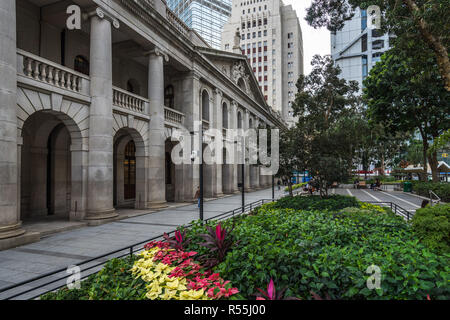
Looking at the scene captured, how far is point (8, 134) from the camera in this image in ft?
29.5

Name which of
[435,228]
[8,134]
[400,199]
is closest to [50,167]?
[8,134]

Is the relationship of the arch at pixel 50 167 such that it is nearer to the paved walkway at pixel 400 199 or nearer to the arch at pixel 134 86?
the arch at pixel 134 86

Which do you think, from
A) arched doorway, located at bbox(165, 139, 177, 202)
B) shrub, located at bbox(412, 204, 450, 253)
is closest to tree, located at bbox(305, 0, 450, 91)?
shrub, located at bbox(412, 204, 450, 253)

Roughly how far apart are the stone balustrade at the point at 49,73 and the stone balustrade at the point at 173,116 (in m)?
6.92

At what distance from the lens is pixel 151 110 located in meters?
17.5

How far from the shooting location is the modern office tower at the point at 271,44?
84.8 m

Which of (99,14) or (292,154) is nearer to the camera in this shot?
(99,14)

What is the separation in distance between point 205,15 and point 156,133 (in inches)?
4198

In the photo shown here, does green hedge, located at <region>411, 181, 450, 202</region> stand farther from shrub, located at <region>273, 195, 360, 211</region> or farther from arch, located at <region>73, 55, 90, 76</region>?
arch, located at <region>73, 55, 90, 76</region>

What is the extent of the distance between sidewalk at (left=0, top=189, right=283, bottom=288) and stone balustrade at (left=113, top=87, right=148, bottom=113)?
649 cm

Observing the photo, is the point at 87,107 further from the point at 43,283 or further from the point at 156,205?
the point at 43,283

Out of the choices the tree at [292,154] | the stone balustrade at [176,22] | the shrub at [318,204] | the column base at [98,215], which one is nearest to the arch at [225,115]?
the stone balustrade at [176,22]

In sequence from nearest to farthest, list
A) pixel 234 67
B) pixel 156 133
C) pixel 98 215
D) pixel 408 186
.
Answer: pixel 98 215, pixel 156 133, pixel 408 186, pixel 234 67
